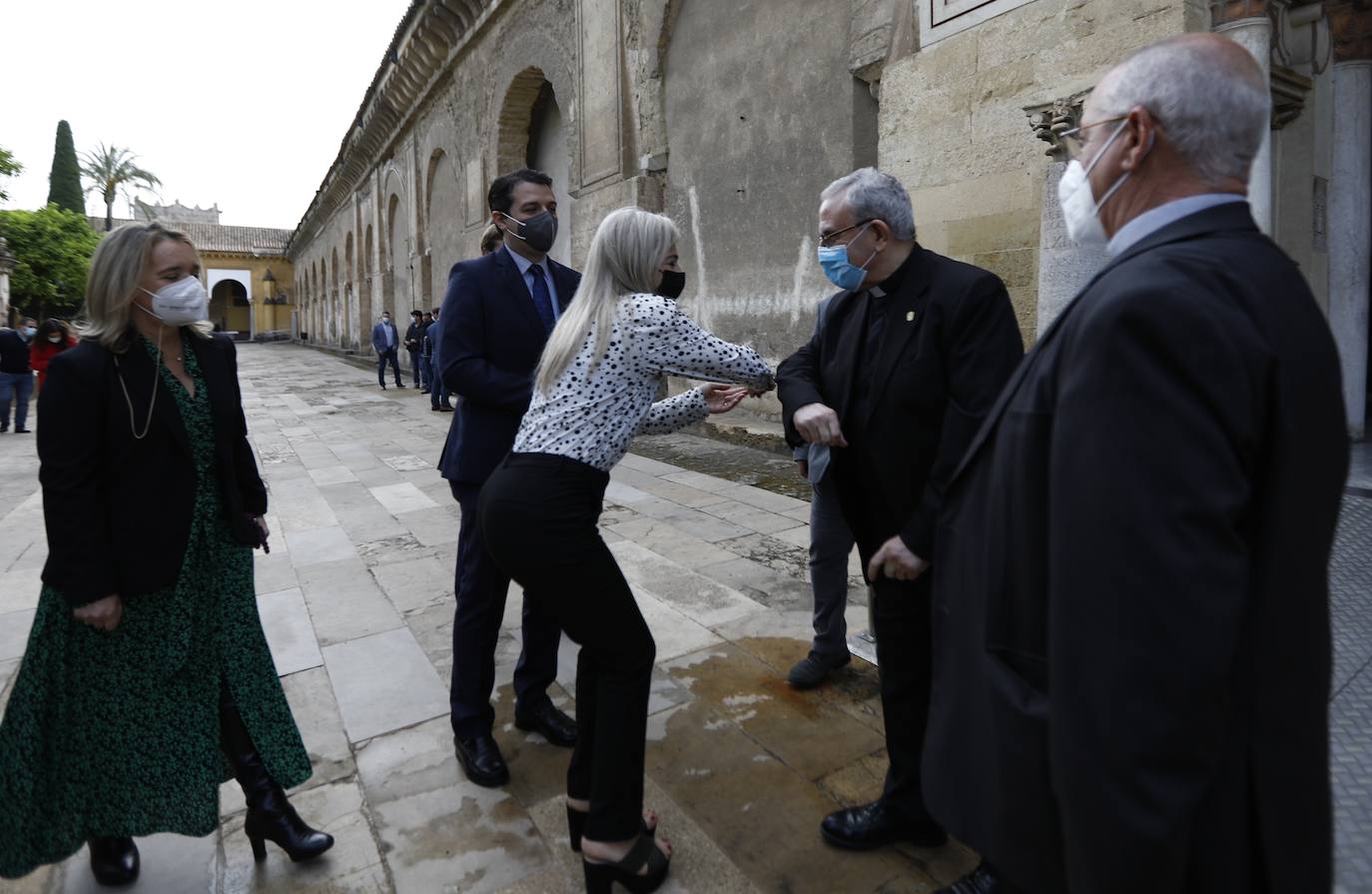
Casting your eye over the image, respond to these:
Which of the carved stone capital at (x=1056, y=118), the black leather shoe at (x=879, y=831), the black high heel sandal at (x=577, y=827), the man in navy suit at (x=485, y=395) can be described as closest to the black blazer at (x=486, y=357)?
the man in navy suit at (x=485, y=395)

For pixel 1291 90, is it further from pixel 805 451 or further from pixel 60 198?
pixel 60 198

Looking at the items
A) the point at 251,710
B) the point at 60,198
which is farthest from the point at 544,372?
A: the point at 60,198

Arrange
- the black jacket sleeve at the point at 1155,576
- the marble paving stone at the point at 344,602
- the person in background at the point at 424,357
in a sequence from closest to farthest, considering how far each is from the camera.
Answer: the black jacket sleeve at the point at 1155,576 → the marble paving stone at the point at 344,602 → the person in background at the point at 424,357

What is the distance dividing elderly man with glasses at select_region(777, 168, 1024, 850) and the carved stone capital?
9.85 ft

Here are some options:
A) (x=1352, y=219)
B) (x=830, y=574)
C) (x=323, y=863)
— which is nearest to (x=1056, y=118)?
(x=830, y=574)

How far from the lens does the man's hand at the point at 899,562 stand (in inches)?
73.2

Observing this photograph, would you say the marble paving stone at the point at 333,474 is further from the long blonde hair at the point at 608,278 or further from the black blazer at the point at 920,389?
the black blazer at the point at 920,389

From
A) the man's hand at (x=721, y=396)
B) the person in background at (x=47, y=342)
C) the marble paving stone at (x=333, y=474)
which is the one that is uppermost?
the person in background at (x=47, y=342)

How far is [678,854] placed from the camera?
212 cm

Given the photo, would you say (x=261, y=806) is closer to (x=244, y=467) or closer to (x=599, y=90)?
(x=244, y=467)

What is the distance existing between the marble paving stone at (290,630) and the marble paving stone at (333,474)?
10.8 ft

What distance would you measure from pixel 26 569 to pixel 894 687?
529cm

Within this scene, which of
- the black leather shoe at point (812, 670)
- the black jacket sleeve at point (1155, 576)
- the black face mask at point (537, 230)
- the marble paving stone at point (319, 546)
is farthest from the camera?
the marble paving stone at point (319, 546)

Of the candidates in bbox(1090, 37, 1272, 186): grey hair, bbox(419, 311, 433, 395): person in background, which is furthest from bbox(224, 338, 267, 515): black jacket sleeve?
bbox(419, 311, 433, 395): person in background
